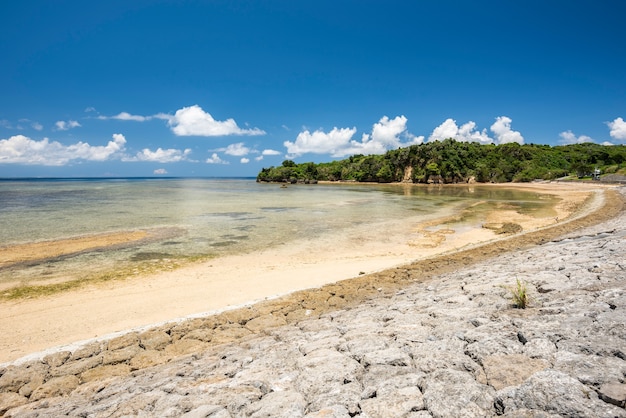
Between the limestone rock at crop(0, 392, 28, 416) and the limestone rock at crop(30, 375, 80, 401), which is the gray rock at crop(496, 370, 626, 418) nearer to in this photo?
the limestone rock at crop(30, 375, 80, 401)

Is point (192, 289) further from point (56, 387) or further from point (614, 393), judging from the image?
point (614, 393)

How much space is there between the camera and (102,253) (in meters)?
16.1

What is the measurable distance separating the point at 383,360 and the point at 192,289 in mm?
8209

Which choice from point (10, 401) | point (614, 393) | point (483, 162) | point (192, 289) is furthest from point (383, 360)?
point (483, 162)

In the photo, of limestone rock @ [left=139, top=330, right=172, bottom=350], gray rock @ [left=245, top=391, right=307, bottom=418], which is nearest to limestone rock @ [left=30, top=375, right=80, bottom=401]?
limestone rock @ [left=139, top=330, right=172, bottom=350]

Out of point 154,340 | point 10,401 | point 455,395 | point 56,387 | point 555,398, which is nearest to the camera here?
point 555,398

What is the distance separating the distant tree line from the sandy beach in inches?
3394

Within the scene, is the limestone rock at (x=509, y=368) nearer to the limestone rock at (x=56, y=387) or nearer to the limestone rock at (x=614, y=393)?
the limestone rock at (x=614, y=393)

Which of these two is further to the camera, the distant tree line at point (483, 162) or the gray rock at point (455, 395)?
the distant tree line at point (483, 162)

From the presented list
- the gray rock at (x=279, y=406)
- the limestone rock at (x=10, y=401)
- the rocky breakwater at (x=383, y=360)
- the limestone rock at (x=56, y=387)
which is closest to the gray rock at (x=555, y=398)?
the rocky breakwater at (x=383, y=360)

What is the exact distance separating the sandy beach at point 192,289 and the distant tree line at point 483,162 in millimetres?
86206

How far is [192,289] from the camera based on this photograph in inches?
430

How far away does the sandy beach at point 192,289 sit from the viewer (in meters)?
8.17

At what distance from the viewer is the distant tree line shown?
298 ft
